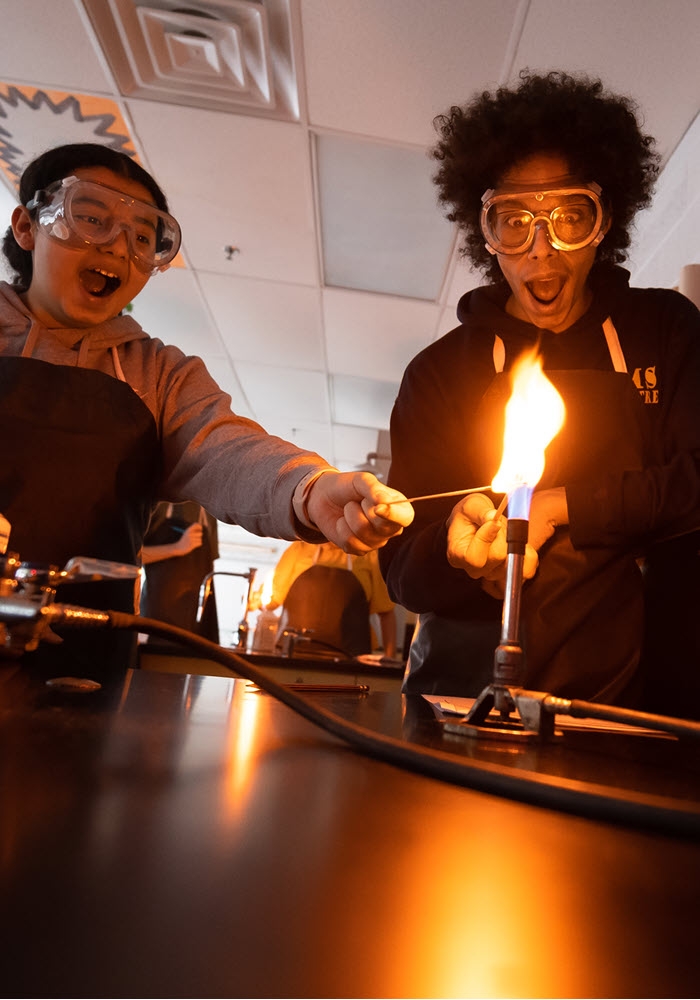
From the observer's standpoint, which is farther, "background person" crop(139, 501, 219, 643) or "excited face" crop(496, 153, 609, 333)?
"background person" crop(139, 501, 219, 643)

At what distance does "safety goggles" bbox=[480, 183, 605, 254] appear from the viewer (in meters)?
1.29

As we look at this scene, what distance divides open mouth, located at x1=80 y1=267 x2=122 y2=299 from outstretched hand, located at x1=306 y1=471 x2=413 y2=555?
63 centimetres

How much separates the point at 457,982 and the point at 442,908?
5cm

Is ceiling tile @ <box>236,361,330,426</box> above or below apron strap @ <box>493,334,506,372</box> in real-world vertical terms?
above

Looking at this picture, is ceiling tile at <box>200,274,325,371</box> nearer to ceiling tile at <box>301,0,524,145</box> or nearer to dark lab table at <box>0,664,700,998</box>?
ceiling tile at <box>301,0,524,145</box>

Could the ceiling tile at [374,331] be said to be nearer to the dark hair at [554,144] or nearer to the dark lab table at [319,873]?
the dark hair at [554,144]

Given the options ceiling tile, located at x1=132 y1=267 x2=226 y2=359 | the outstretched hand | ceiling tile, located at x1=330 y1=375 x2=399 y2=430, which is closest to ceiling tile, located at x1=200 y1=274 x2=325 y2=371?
ceiling tile, located at x1=132 y1=267 x2=226 y2=359

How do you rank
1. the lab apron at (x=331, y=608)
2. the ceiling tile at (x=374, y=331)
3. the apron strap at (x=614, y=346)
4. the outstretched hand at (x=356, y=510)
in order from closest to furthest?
1. the outstretched hand at (x=356, y=510)
2. the apron strap at (x=614, y=346)
3. the lab apron at (x=331, y=608)
4. the ceiling tile at (x=374, y=331)

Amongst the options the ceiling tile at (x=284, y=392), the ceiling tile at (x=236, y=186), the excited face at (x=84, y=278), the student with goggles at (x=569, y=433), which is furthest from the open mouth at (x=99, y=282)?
the ceiling tile at (x=284, y=392)

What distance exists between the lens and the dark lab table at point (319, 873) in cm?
19

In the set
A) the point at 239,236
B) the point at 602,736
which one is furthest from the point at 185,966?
the point at 239,236

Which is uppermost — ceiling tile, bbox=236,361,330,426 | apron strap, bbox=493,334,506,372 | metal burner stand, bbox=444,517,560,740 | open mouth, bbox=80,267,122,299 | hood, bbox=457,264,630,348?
ceiling tile, bbox=236,361,330,426

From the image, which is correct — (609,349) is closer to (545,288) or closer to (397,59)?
(545,288)

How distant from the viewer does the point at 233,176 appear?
327 cm
